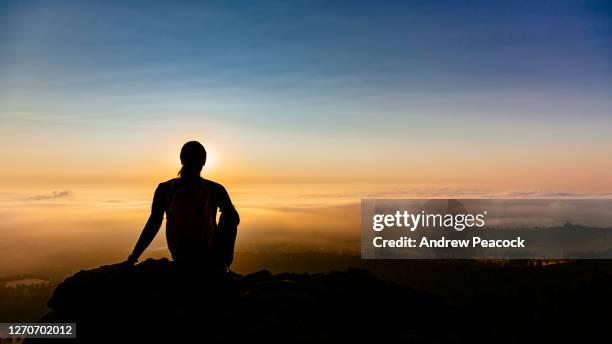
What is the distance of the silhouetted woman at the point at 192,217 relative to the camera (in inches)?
501

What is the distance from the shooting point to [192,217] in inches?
504

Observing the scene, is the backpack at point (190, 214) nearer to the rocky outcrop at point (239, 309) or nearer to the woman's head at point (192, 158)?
the woman's head at point (192, 158)

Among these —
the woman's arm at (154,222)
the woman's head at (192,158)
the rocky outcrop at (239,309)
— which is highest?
the woman's head at (192,158)

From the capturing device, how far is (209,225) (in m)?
13.0

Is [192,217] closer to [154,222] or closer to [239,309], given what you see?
[154,222]

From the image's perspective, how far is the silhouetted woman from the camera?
12734mm

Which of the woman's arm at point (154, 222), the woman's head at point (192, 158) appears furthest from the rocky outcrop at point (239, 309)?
the woman's head at point (192, 158)

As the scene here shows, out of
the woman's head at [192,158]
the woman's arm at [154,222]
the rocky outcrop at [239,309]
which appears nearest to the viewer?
the rocky outcrop at [239,309]

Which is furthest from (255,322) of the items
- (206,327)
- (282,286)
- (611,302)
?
(611,302)

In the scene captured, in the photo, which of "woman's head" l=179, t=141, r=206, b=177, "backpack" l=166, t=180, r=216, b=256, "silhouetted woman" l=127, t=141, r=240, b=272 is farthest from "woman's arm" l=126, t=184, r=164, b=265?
"woman's head" l=179, t=141, r=206, b=177

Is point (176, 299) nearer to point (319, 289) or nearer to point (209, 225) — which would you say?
point (209, 225)

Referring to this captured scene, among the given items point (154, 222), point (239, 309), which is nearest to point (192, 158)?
point (154, 222)

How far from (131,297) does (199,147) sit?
10.9 feet

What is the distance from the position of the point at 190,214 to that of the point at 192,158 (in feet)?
3.77
